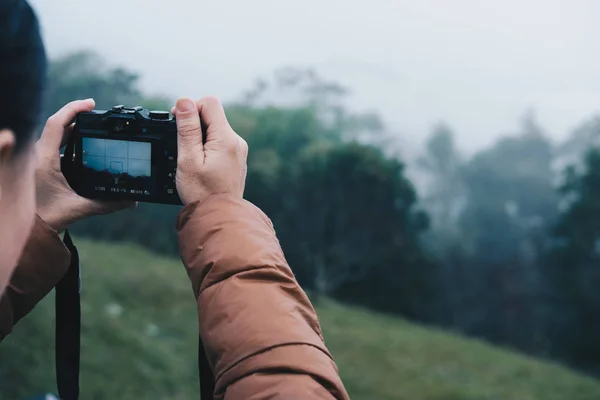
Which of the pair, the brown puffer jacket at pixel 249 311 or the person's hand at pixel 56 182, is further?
the person's hand at pixel 56 182

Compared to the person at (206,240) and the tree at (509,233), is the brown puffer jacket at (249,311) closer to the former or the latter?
the person at (206,240)

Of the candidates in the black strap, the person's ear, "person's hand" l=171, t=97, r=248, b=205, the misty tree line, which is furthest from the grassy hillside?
the person's ear

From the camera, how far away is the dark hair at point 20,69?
1.44ft

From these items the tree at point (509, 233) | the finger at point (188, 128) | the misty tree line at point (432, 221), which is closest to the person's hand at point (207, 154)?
the finger at point (188, 128)

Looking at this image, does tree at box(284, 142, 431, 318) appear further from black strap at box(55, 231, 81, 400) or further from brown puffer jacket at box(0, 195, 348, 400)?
brown puffer jacket at box(0, 195, 348, 400)

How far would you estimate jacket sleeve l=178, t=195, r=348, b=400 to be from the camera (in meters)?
0.53

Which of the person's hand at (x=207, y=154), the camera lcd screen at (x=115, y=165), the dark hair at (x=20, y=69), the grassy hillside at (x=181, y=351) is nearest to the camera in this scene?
the dark hair at (x=20, y=69)

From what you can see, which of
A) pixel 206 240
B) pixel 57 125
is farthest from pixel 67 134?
pixel 206 240

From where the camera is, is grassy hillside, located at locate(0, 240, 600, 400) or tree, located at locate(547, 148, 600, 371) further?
tree, located at locate(547, 148, 600, 371)

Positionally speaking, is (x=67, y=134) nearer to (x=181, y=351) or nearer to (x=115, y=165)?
→ (x=115, y=165)

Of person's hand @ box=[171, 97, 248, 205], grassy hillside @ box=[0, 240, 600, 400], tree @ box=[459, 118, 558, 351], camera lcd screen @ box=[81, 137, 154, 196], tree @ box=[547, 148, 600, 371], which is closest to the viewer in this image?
person's hand @ box=[171, 97, 248, 205]

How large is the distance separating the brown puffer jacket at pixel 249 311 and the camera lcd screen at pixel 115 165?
5.6 inches

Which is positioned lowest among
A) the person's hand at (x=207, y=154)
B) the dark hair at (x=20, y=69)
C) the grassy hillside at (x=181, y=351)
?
the grassy hillside at (x=181, y=351)

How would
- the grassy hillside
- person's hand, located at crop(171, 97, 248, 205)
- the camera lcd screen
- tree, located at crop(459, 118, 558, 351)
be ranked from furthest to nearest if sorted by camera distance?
1. tree, located at crop(459, 118, 558, 351)
2. the grassy hillside
3. the camera lcd screen
4. person's hand, located at crop(171, 97, 248, 205)
